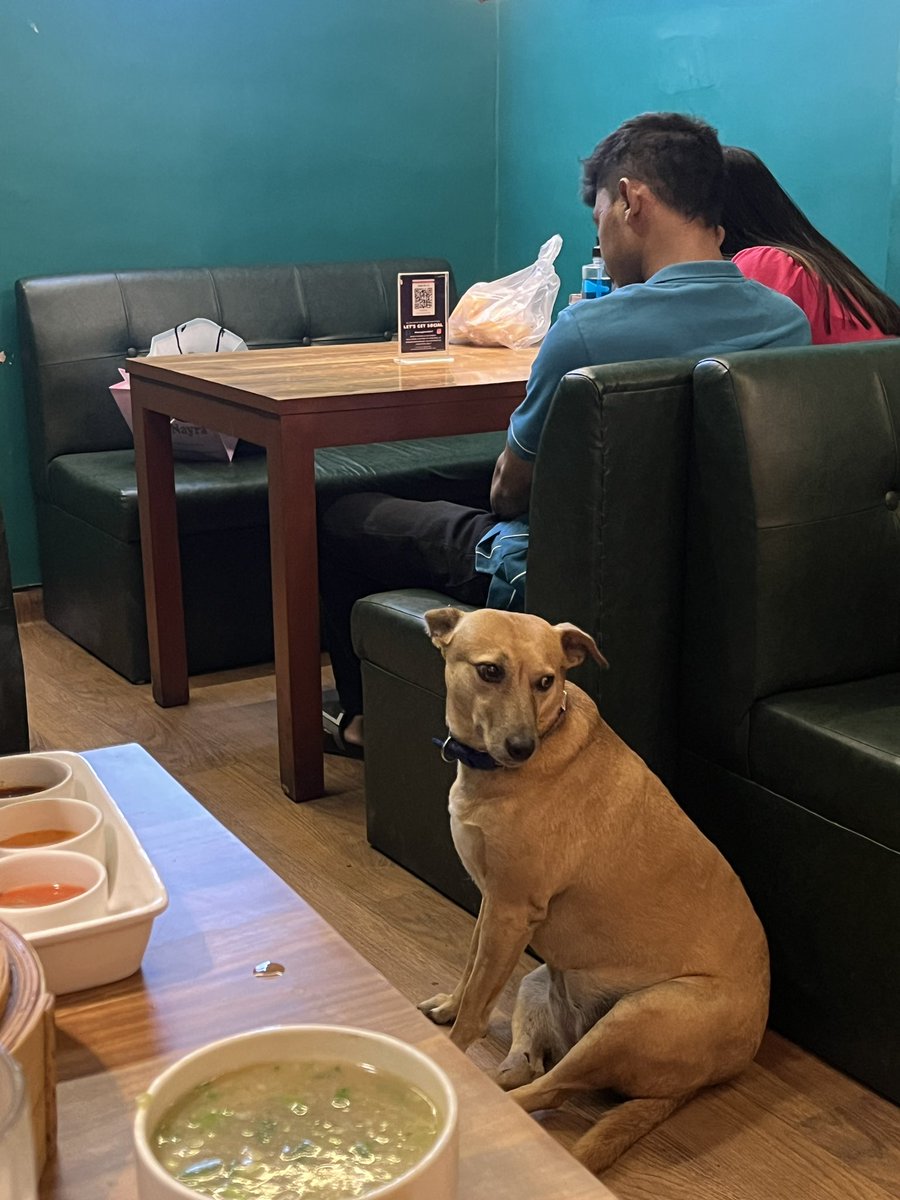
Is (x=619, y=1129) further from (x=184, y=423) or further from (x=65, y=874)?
(x=184, y=423)

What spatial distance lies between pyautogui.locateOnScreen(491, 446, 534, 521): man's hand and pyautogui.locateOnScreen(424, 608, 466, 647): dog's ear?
1.68 ft

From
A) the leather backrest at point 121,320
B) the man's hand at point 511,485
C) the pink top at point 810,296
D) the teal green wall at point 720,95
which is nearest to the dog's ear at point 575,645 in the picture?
the man's hand at point 511,485

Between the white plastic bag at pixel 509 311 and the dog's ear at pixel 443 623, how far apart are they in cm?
168

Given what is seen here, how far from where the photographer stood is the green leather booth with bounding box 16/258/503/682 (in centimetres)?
337

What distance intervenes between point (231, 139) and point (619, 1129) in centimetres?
324

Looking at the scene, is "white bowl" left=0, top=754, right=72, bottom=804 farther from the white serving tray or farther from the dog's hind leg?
the dog's hind leg

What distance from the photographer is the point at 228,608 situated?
3.46m

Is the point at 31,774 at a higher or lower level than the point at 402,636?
higher

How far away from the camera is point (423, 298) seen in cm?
302

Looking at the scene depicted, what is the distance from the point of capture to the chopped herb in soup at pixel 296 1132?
2.13ft

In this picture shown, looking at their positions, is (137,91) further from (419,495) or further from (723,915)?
(723,915)

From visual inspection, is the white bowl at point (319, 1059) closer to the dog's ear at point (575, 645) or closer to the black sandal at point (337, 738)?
the dog's ear at point (575, 645)

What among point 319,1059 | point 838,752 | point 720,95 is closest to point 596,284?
point 720,95

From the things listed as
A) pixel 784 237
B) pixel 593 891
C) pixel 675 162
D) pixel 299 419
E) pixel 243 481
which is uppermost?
pixel 675 162
